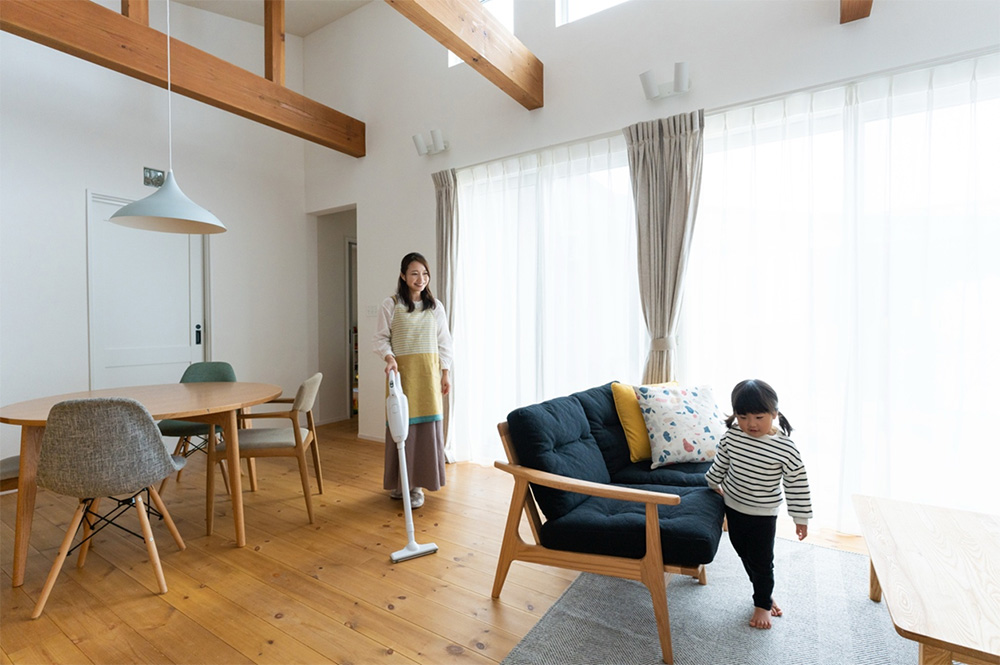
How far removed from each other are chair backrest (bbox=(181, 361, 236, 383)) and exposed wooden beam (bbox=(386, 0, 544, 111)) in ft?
8.29

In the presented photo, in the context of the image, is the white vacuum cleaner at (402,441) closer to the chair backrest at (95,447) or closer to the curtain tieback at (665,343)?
the chair backrest at (95,447)

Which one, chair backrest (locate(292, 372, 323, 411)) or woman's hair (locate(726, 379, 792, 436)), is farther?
chair backrest (locate(292, 372, 323, 411))

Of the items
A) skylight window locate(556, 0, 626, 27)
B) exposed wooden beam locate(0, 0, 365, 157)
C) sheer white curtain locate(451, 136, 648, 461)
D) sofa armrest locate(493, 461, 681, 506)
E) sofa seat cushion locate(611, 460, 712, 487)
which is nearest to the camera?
sofa armrest locate(493, 461, 681, 506)

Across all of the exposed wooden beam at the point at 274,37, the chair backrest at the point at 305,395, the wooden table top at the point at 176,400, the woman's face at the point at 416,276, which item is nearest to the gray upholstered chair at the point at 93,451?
the wooden table top at the point at 176,400

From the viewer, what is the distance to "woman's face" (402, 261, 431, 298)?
300cm

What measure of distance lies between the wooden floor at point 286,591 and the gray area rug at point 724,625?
0.45 ft

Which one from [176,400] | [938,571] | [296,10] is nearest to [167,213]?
[176,400]

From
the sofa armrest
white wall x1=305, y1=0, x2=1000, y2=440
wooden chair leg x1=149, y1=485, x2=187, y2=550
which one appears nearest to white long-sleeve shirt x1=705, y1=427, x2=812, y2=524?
the sofa armrest

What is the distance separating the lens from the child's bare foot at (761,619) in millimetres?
1748

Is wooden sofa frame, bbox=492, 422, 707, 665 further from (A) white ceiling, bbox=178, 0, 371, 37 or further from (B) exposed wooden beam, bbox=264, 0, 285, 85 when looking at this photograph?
(A) white ceiling, bbox=178, 0, 371, 37

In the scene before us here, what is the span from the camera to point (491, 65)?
3125 mm

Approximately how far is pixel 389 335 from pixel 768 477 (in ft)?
7.19

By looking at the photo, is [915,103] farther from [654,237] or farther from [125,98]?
[125,98]

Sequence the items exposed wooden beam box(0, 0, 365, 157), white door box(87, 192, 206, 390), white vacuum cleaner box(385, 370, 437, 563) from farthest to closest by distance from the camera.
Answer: white door box(87, 192, 206, 390) → exposed wooden beam box(0, 0, 365, 157) → white vacuum cleaner box(385, 370, 437, 563)
